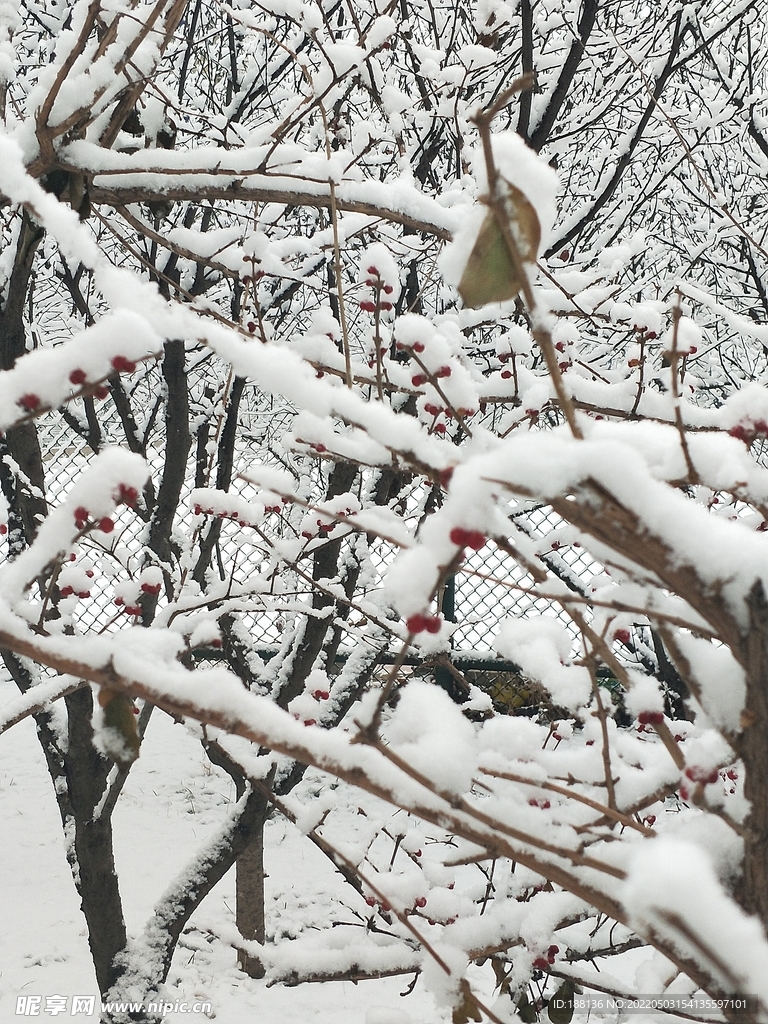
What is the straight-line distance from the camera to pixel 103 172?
1.43m

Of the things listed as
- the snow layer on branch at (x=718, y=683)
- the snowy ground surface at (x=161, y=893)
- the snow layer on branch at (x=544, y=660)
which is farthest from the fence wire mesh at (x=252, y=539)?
the snow layer on branch at (x=718, y=683)

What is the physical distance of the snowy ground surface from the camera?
284 centimetres

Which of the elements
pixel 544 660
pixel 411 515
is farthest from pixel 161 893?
pixel 544 660

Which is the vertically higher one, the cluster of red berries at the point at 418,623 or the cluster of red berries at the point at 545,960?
the cluster of red berries at the point at 418,623

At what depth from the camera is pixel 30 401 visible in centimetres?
73

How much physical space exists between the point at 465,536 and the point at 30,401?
43cm

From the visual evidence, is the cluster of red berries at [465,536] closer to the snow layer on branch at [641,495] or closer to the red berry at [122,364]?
the snow layer on branch at [641,495]

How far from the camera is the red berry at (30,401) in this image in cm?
72

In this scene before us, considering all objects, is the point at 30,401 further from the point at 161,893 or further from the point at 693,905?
the point at 161,893

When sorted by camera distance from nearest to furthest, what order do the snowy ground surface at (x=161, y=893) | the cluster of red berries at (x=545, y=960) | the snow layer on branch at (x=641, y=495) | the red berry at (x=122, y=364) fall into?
1. the snow layer on branch at (x=641, y=495)
2. the red berry at (x=122, y=364)
3. the cluster of red berries at (x=545, y=960)
4. the snowy ground surface at (x=161, y=893)

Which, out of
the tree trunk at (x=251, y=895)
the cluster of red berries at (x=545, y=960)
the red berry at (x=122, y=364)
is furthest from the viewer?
the tree trunk at (x=251, y=895)

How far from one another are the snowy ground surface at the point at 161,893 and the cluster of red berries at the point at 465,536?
132 centimetres

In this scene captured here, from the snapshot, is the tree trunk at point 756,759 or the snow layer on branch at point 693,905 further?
the tree trunk at point 756,759

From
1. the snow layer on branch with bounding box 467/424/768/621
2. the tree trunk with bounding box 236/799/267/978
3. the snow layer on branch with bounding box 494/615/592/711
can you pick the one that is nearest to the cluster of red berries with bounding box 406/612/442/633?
the snow layer on branch with bounding box 467/424/768/621
